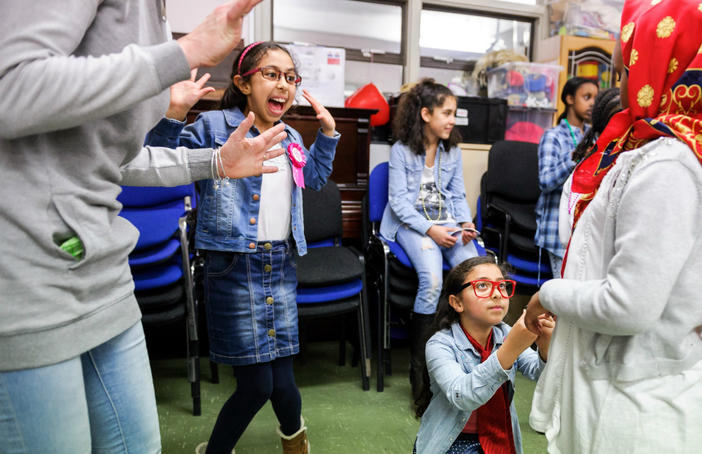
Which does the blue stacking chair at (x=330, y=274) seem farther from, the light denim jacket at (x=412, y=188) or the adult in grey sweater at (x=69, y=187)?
the adult in grey sweater at (x=69, y=187)

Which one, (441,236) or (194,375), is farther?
(441,236)

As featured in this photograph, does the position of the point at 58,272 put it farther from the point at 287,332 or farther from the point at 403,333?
the point at 403,333

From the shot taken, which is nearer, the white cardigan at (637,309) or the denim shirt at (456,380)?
the white cardigan at (637,309)

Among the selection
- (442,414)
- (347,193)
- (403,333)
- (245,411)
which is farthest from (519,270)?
(245,411)

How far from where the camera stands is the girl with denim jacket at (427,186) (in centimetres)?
253

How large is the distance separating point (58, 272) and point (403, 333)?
256 cm

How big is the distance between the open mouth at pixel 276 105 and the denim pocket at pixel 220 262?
1.52 feet

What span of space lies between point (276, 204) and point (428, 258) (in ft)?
3.47

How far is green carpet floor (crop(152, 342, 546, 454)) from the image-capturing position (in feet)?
6.55

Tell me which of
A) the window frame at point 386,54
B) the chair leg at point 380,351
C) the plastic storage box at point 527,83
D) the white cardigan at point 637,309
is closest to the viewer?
the white cardigan at point 637,309

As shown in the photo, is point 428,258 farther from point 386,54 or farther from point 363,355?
point 386,54

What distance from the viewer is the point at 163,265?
2250 millimetres

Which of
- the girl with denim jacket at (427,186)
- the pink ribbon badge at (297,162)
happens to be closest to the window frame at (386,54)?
the girl with denim jacket at (427,186)

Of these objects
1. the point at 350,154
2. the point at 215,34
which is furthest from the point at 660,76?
the point at 350,154
